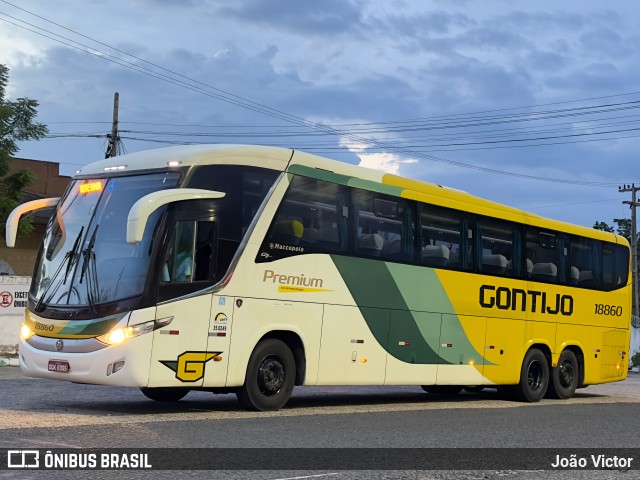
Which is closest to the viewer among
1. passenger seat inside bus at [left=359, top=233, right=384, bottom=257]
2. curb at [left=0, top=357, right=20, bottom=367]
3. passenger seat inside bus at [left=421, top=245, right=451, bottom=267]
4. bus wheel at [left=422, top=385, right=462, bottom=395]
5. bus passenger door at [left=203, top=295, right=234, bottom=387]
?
bus passenger door at [left=203, top=295, right=234, bottom=387]

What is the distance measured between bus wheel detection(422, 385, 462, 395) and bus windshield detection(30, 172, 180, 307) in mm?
9250

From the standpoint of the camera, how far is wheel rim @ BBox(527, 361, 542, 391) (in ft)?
62.2

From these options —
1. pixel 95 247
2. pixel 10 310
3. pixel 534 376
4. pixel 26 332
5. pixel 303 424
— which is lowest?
pixel 303 424

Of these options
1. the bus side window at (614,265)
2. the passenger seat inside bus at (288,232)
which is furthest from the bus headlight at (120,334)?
the bus side window at (614,265)

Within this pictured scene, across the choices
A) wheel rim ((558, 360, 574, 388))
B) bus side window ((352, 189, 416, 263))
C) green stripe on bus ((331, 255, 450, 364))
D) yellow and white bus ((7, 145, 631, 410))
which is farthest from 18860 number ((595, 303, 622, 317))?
bus side window ((352, 189, 416, 263))

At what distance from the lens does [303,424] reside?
464 inches

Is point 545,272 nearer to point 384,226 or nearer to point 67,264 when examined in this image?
point 384,226

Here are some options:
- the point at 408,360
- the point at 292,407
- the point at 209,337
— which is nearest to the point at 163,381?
the point at 209,337

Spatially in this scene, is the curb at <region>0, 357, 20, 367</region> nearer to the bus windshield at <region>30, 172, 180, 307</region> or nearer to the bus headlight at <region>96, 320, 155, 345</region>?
the bus windshield at <region>30, 172, 180, 307</region>

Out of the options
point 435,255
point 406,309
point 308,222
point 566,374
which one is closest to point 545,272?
point 566,374

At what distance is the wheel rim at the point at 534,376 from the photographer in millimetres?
18953

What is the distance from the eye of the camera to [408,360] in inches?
619

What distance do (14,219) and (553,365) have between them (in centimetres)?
1121

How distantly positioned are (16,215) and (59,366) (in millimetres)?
2474
